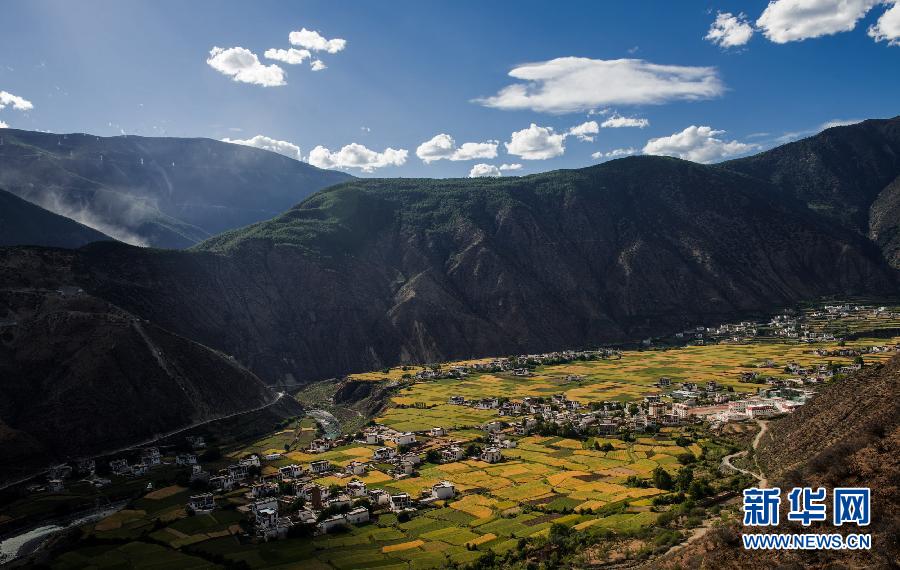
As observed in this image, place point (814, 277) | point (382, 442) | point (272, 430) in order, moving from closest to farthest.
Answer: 1. point (382, 442)
2. point (272, 430)
3. point (814, 277)

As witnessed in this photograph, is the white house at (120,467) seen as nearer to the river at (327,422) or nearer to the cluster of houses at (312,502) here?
the cluster of houses at (312,502)

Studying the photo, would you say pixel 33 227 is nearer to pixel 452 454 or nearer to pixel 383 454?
pixel 383 454

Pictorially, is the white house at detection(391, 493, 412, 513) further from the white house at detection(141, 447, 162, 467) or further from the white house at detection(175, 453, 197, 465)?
the white house at detection(141, 447, 162, 467)

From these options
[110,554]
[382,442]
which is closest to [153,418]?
[382,442]

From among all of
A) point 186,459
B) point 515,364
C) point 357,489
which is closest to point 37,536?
point 186,459

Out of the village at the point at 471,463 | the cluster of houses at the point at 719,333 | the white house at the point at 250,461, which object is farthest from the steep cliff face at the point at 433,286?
the white house at the point at 250,461

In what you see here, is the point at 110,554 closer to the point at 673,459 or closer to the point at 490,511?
the point at 490,511

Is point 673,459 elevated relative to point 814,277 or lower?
lower
